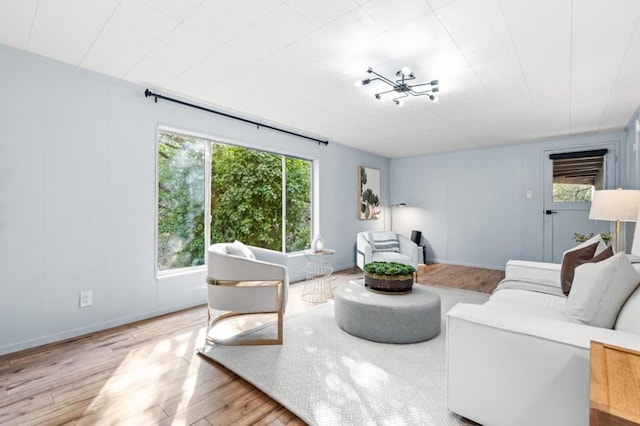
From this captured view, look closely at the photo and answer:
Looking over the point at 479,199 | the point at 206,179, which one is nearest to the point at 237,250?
the point at 206,179

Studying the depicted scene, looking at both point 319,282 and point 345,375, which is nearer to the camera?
point 345,375

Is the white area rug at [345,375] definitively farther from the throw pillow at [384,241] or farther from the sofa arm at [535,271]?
the throw pillow at [384,241]

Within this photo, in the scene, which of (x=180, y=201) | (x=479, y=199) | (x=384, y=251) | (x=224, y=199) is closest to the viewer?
(x=180, y=201)

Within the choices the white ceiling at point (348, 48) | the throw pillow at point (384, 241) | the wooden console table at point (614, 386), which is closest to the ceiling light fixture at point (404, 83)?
the white ceiling at point (348, 48)

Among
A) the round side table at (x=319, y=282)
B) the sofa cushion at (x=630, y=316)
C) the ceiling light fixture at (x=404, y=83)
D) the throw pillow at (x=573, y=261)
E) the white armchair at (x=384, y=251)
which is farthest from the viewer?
the white armchair at (x=384, y=251)

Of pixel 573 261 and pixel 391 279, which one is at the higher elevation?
pixel 573 261

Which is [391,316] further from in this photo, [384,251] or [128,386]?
[384,251]

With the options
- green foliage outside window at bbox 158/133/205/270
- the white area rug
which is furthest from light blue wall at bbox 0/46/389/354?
the white area rug

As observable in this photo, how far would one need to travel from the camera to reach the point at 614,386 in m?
0.81

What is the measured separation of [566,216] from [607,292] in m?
4.59

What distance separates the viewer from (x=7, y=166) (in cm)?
239

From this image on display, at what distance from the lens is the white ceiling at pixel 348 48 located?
192 cm

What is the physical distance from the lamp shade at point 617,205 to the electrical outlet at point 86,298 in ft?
17.3

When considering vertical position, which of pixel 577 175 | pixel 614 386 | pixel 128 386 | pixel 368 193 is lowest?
pixel 128 386
